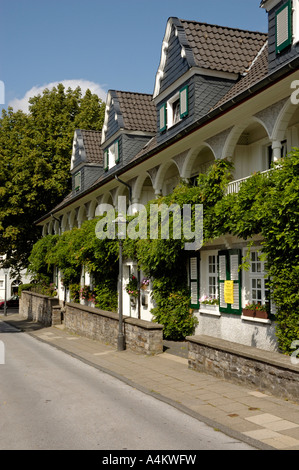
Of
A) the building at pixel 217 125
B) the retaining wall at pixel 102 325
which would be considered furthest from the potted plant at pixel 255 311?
the retaining wall at pixel 102 325

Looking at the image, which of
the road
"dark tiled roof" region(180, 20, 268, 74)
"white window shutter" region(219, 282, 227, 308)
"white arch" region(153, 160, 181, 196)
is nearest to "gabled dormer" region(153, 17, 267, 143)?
"dark tiled roof" region(180, 20, 268, 74)

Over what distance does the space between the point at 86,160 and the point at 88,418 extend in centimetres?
2697

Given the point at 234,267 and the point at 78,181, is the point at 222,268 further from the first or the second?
the point at 78,181

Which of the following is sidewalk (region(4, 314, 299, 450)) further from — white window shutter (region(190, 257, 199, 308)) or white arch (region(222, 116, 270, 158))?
white arch (region(222, 116, 270, 158))

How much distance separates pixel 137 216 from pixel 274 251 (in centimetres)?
895

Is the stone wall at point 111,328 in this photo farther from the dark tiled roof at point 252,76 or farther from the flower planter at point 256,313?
the dark tiled roof at point 252,76

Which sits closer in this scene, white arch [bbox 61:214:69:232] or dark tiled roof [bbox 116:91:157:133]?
dark tiled roof [bbox 116:91:157:133]

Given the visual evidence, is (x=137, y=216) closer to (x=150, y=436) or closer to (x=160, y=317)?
(x=160, y=317)

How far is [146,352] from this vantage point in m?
15.5

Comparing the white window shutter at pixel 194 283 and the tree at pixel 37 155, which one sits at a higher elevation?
the tree at pixel 37 155

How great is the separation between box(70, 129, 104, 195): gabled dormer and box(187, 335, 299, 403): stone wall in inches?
877

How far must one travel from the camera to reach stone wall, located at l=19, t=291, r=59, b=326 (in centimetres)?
3045

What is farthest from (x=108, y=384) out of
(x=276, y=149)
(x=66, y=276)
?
(x=66, y=276)

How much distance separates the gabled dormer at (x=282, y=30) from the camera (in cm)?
1358
